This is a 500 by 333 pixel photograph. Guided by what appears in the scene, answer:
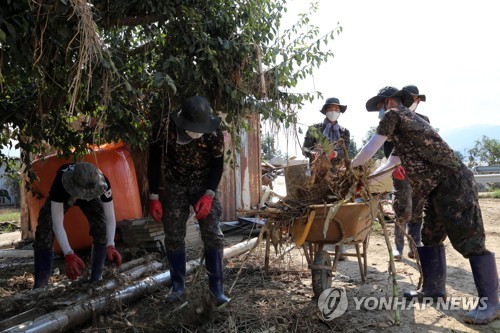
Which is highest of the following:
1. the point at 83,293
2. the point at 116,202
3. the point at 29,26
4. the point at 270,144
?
the point at 29,26

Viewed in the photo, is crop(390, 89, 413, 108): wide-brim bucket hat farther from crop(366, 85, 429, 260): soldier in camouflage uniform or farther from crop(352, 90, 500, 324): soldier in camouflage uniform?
crop(366, 85, 429, 260): soldier in camouflage uniform

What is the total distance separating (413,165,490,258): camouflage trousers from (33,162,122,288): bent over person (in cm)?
274

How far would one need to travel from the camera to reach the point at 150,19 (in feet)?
10.8

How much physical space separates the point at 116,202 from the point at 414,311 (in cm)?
385

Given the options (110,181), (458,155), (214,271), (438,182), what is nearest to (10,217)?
(110,181)

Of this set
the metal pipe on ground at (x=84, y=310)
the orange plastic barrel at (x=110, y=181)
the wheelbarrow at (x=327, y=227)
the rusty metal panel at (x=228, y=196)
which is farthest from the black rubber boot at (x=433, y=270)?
the rusty metal panel at (x=228, y=196)

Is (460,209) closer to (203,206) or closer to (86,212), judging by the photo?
(203,206)

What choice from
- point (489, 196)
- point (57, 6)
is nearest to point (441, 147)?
point (57, 6)

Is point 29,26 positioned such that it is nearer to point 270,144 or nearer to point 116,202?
point 270,144

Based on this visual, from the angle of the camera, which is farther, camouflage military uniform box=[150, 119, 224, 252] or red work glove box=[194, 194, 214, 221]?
camouflage military uniform box=[150, 119, 224, 252]

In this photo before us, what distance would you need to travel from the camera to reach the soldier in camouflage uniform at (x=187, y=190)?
3.45 meters

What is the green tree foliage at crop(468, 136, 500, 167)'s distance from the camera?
21.6 m

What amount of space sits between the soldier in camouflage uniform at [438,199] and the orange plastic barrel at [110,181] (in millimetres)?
3330

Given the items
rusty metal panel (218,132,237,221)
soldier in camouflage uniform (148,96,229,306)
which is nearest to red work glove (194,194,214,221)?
soldier in camouflage uniform (148,96,229,306)
